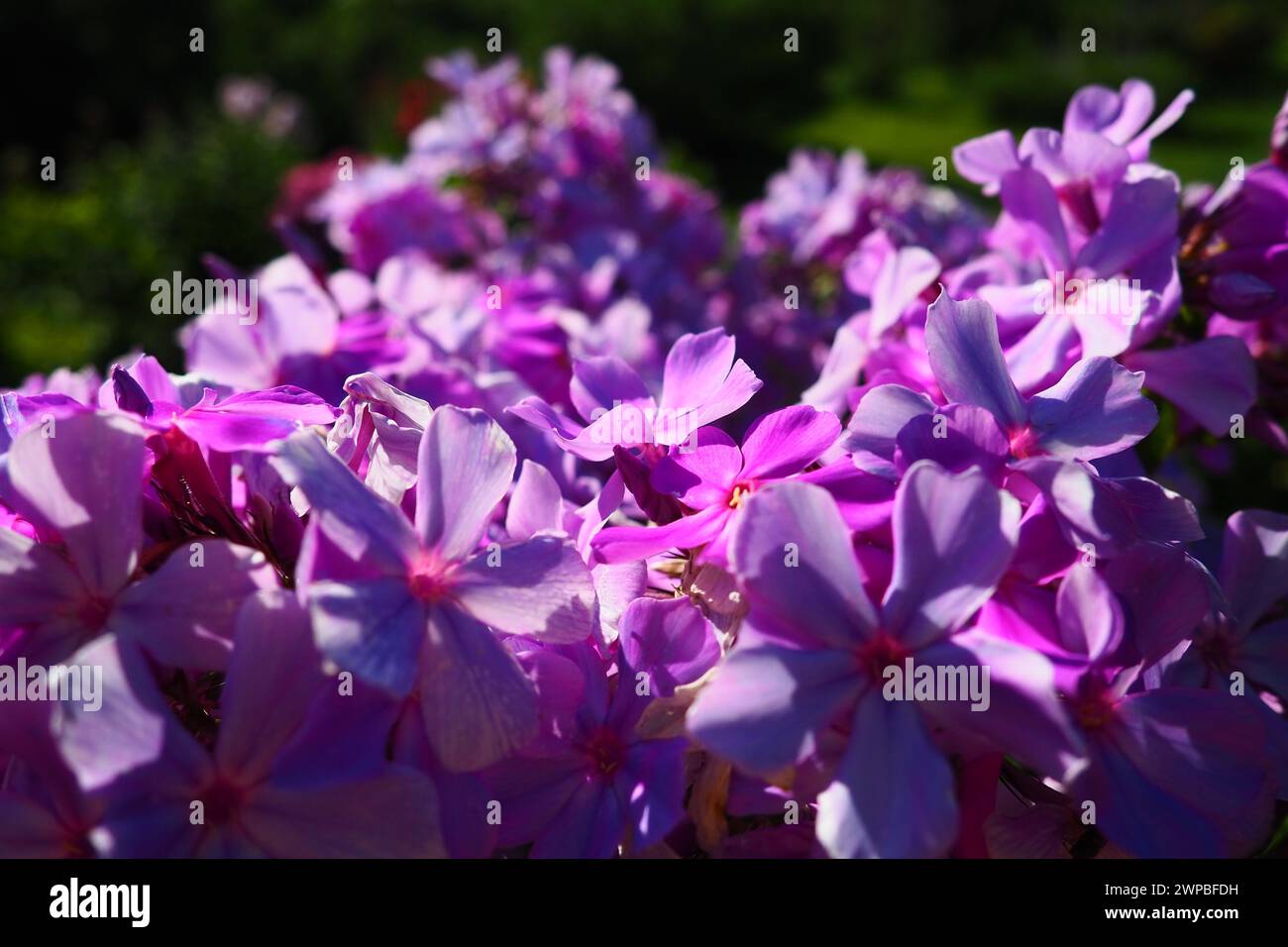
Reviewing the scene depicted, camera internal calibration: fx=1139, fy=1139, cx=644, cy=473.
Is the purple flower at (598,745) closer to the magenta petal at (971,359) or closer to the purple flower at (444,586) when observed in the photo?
the purple flower at (444,586)

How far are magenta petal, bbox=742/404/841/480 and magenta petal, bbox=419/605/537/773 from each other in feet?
0.67

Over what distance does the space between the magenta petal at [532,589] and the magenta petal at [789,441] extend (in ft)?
0.44

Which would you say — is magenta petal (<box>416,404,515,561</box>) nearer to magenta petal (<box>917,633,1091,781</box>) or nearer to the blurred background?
magenta petal (<box>917,633,1091,781</box>)


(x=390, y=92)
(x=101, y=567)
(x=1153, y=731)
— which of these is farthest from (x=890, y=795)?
(x=390, y=92)

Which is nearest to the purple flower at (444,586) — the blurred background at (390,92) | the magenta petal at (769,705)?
the magenta petal at (769,705)

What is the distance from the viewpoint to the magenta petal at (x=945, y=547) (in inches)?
23.0

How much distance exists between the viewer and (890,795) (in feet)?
1.80

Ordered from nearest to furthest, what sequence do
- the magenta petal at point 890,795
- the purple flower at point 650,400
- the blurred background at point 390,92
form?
1. the magenta petal at point 890,795
2. the purple flower at point 650,400
3. the blurred background at point 390,92

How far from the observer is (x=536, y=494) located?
766mm

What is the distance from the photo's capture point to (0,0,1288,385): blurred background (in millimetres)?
5344

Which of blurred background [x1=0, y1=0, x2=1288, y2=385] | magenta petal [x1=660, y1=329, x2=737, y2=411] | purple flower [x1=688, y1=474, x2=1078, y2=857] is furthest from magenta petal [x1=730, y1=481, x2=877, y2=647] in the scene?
blurred background [x1=0, y1=0, x2=1288, y2=385]

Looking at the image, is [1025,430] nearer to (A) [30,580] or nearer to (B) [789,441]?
(B) [789,441]
